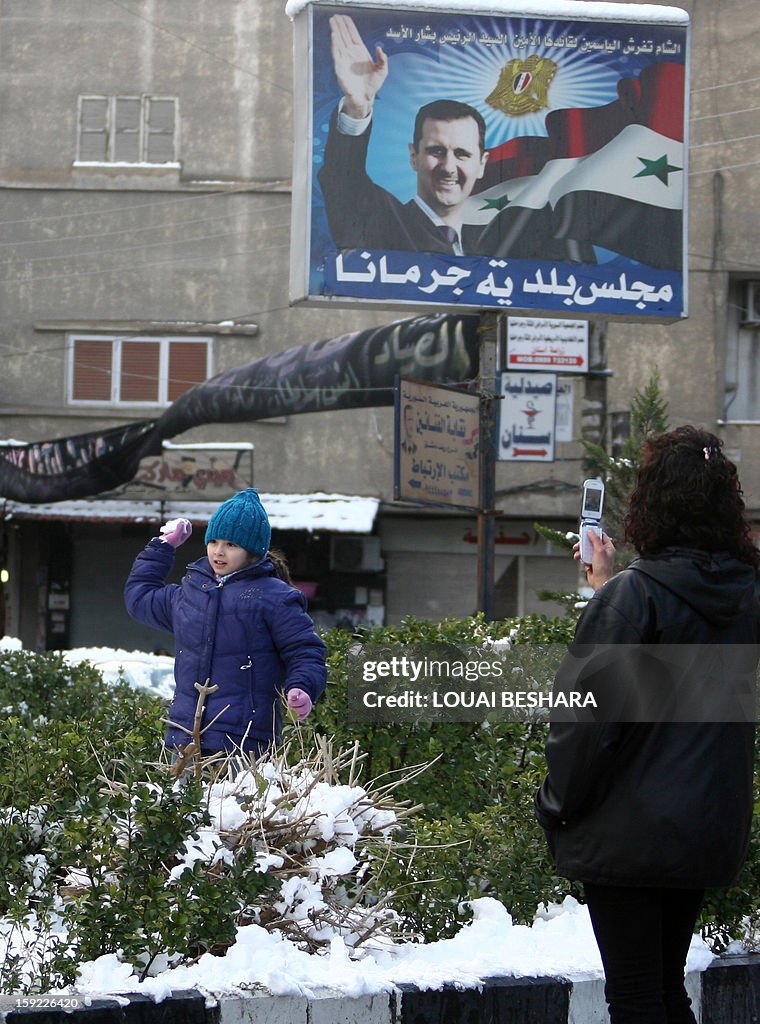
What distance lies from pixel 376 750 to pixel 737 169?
17.8 metres

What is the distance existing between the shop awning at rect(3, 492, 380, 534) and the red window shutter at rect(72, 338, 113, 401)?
5.96ft

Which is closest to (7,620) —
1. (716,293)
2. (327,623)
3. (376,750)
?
(327,623)

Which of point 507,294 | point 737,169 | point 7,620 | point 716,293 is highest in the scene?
point 737,169

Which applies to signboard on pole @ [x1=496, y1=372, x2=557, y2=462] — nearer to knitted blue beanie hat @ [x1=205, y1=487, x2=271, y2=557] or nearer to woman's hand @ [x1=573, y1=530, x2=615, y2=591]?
knitted blue beanie hat @ [x1=205, y1=487, x2=271, y2=557]

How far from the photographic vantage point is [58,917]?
13.4ft

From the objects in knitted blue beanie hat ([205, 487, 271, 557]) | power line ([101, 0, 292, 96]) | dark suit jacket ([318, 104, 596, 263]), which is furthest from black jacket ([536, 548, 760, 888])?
power line ([101, 0, 292, 96])

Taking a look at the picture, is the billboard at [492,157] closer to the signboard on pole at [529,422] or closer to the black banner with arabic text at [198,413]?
the black banner with arabic text at [198,413]

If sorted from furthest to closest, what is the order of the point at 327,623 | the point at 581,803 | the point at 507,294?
1. the point at 327,623
2. the point at 507,294
3. the point at 581,803

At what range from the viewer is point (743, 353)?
874 inches

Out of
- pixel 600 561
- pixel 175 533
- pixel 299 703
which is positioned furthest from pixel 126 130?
pixel 600 561

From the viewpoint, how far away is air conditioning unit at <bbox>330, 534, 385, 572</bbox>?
21.8 meters

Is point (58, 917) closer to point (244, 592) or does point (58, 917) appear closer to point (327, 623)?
point (244, 592)

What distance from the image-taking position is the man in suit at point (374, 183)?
10633 mm

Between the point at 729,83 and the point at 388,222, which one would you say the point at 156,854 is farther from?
the point at 729,83
